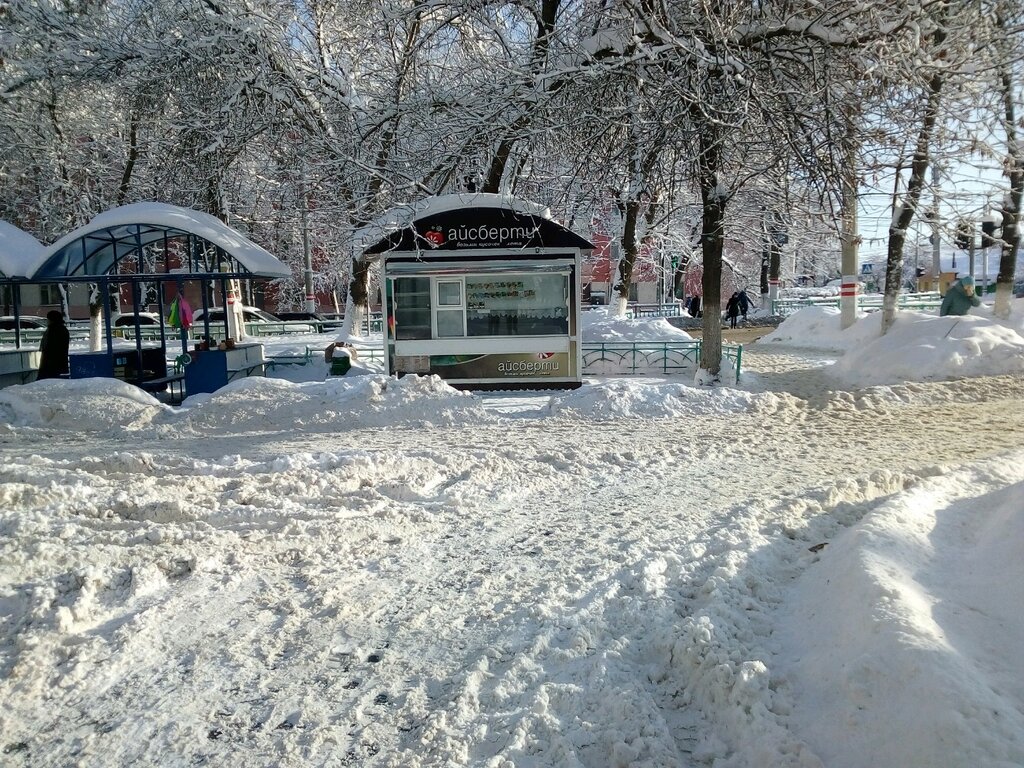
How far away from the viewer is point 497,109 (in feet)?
36.9

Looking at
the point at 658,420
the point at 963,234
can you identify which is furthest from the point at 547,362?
the point at 963,234

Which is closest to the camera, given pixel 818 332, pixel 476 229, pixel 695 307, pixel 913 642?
pixel 913 642

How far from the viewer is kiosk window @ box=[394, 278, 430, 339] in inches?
523

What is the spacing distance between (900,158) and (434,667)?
9066 mm

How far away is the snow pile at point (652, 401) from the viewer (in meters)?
11.0

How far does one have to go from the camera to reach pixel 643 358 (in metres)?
16.1

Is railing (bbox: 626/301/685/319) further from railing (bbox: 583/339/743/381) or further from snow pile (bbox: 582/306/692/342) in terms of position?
railing (bbox: 583/339/743/381)

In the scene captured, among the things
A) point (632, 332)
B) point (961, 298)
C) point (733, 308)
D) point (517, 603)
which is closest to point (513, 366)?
point (632, 332)

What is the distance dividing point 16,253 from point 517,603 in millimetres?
13412

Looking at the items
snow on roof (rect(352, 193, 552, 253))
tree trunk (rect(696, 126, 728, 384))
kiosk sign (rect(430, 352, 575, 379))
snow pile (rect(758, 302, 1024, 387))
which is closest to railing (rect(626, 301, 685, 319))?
snow pile (rect(758, 302, 1024, 387))

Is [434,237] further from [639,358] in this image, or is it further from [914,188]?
[914,188]

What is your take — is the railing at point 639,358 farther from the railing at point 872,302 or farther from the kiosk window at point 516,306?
the railing at point 872,302

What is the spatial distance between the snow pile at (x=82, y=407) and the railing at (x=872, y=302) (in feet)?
64.6

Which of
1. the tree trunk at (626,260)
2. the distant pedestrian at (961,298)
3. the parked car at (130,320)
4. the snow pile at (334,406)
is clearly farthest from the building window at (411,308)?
the parked car at (130,320)
